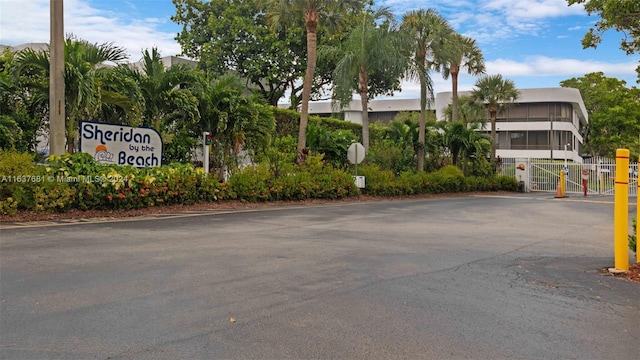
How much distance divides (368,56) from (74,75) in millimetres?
13919

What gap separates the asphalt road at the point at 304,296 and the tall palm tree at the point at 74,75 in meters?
4.51

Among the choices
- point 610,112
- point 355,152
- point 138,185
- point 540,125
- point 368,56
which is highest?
point 610,112

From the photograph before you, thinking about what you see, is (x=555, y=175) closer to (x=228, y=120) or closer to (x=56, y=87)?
(x=228, y=120)

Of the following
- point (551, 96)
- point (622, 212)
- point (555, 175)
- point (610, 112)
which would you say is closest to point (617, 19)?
point (622, 212)

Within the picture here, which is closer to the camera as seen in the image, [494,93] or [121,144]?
[121,144]

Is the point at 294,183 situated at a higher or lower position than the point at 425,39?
lower

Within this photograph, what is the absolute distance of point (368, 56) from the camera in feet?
78.2

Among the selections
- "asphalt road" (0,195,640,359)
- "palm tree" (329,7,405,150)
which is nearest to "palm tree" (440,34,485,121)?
"palm tree" (329,7,405,150)

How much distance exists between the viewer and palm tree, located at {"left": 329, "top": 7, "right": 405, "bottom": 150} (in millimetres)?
23422

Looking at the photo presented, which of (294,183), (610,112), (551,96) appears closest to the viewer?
(294,183)

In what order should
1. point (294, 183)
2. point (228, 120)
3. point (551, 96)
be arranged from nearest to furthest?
point (228, 120), point (294, 183), point (551, 96)

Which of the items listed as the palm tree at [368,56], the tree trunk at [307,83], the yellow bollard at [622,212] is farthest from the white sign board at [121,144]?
the yellow bollard at [622,212]

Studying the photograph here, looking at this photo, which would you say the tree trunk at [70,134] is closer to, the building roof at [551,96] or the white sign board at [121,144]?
the white sign board at [121,144]

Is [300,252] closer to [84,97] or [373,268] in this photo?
[373,268]
